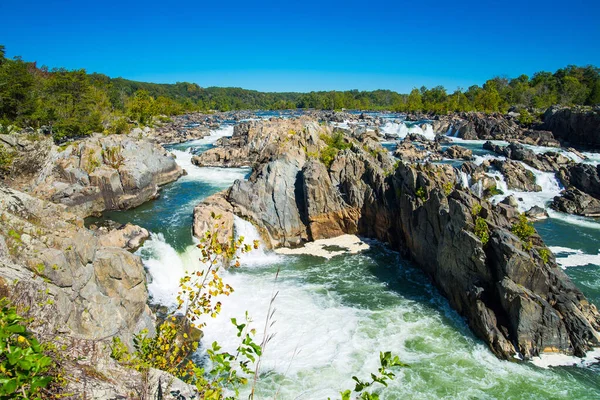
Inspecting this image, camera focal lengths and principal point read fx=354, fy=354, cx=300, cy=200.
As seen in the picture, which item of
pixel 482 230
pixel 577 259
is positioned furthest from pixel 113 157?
pixel 577 259

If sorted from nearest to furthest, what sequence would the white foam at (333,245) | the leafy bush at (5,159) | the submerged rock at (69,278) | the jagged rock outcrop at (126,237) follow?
the submerged rock at (69,278) < the jagged rock outcrop at (126,237) < the leafy bush at (5,159) < the white foam at (333,245)

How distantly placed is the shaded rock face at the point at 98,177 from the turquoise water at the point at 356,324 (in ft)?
6.80

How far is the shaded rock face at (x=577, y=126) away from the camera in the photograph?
56378 mm

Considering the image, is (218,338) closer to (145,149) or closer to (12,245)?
(12,245)

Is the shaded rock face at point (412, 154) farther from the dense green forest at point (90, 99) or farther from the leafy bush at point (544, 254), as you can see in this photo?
the dense green forest at point (90, 99)

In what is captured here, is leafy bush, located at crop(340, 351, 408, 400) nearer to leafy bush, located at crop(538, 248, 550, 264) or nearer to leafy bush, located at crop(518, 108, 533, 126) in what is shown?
leafy bush, located at crop(538, 248, 550, 264)

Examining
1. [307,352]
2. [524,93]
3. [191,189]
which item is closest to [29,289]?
[307,352]

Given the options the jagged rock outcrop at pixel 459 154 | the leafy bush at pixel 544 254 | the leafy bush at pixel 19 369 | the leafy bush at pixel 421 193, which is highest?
the jagged rock outcrop at pixel 459 154

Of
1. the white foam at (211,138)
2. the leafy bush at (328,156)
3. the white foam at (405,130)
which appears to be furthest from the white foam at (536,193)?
the white foam at (211,138)

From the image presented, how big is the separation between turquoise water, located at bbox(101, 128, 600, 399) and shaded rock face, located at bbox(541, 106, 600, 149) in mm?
37948

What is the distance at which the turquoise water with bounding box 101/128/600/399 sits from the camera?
14.2 metres

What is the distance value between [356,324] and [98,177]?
2436cm

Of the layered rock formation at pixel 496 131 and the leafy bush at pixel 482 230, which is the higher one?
the layered rock formation at pixel 496 131

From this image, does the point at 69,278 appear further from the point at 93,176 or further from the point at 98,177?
the point at 93,176
